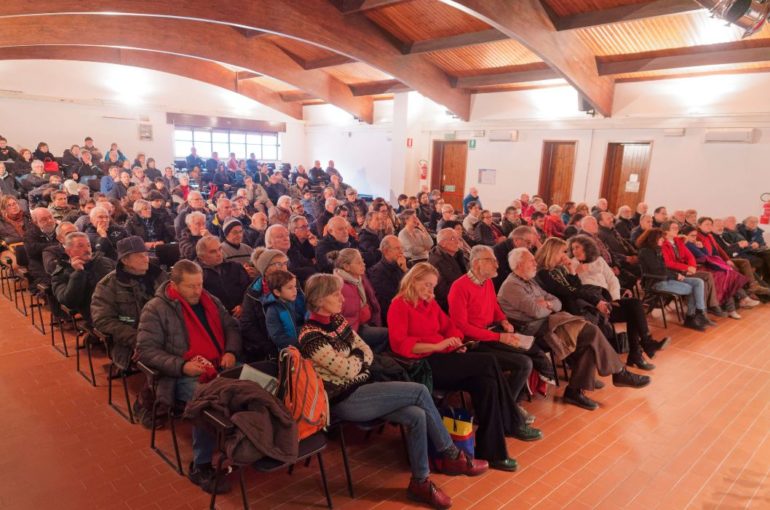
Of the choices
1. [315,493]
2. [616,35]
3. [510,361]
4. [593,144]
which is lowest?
[315,493]

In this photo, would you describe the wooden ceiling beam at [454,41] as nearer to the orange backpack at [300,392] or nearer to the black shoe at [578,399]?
the black shoe at [578,399]

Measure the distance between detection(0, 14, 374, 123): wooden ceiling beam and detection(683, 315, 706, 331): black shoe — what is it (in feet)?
36.3

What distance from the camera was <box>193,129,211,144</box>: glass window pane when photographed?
16.3 metres

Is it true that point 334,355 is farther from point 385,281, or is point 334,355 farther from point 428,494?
point 385,281

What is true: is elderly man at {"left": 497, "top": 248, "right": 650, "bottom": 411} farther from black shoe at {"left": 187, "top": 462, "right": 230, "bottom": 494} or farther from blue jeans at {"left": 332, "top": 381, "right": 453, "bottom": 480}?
black shoe at {"left": 187, "top": 462, "right": 230, "bottom": 494}

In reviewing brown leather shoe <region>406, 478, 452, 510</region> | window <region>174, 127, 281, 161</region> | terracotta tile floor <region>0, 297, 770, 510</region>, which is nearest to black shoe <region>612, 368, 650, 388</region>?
terracotta tile floor <region>0, 297, 770, 510</region>

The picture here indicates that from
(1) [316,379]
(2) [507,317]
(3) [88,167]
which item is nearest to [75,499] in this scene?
(1) [316,379]

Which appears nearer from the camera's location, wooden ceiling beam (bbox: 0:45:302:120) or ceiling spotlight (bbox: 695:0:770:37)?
ceiling spotlight (bbox: 695:0:770:37)

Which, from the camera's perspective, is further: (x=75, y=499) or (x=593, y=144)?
(x=593, y=144)

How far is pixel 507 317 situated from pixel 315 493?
2.00 metres

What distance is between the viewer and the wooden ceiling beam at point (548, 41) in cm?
733

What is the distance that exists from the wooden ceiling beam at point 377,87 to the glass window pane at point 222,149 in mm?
5088

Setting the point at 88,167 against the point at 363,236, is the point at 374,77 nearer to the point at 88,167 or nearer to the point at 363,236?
the point at 88,167

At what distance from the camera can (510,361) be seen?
3.22 meters
